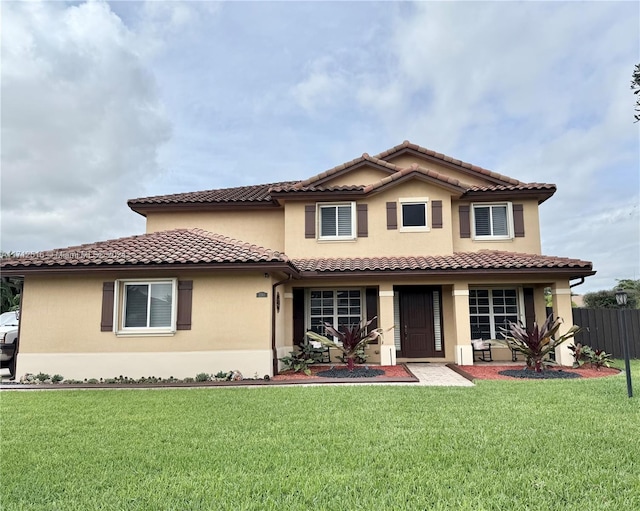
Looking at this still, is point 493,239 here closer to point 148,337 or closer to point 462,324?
point 462,324

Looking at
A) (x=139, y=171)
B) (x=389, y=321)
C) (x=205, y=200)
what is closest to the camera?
(x=389, y=321)

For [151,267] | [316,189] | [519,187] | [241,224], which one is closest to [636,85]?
[151,267]

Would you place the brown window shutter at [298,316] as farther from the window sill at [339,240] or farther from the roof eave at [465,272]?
the window sill at [339,240]

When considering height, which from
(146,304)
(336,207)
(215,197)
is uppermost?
(215,197)

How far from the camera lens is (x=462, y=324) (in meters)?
14.1

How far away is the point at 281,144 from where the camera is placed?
23.7 m

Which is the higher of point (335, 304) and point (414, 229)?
point (414, 229)

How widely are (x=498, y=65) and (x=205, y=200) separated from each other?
1182cm

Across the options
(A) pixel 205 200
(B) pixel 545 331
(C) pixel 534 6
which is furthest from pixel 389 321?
(C) pixel 534 6

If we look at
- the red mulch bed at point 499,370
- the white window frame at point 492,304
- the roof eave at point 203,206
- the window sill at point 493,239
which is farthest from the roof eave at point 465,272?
the roof eave at point 203,206

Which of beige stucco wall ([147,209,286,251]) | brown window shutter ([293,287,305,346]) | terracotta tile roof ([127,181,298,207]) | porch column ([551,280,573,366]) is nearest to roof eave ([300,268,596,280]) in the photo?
porch column ([551,280,573,366])

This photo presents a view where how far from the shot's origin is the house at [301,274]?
12242mm

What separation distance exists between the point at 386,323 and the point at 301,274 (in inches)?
124

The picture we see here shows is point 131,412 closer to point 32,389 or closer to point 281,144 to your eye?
point 32,389
